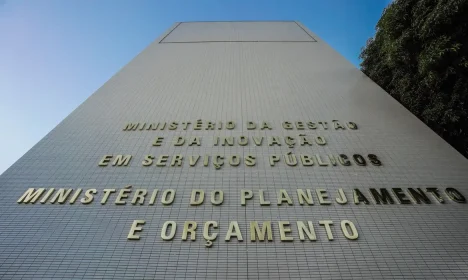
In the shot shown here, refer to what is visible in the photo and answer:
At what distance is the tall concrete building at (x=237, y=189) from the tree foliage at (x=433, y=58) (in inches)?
19.0

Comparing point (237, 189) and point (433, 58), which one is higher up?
point (433, 58)

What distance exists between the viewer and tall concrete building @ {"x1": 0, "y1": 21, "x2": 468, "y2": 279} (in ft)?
8.89

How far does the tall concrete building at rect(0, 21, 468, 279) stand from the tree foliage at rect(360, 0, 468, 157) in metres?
0.48

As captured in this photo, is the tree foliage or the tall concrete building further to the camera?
the tree foliage

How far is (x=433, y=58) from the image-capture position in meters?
4.22

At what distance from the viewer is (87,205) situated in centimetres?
329

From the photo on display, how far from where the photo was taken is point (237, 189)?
3.43 m

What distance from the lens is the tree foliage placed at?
13.6 feet

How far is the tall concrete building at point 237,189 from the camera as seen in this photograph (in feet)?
8.89

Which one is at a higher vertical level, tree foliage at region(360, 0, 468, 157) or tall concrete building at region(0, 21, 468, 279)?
tree foliage at region(360, 0, 468, 157)

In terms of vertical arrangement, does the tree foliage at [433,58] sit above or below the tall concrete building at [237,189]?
above

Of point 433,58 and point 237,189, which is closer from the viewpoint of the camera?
point 237,189

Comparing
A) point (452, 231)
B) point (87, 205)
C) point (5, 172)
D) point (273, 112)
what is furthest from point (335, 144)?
point (5, 172)

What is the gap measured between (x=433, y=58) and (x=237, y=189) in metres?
3.32
